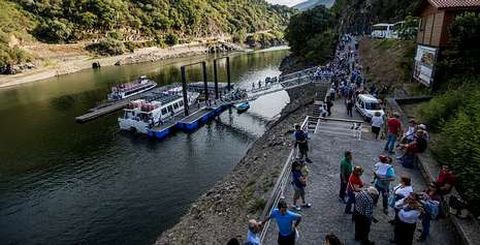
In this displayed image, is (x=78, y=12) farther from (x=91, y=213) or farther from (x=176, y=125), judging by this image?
(x=91, y=213)

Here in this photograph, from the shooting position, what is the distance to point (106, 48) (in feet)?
398

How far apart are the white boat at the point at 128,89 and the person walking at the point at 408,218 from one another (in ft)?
173

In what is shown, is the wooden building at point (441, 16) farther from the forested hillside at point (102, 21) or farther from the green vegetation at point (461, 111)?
the forested hillside at point (102, 21)

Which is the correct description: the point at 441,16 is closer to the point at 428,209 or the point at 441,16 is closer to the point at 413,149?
the point at 413,149

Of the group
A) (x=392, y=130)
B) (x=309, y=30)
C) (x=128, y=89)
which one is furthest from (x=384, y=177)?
(x=309, y=30)

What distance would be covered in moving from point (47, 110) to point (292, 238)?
52910mm

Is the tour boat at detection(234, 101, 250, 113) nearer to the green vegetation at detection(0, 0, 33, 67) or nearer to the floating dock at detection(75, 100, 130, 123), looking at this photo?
the floating dock at detection(75, 100, 130, 123)

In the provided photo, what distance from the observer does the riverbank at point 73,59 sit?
271 feet

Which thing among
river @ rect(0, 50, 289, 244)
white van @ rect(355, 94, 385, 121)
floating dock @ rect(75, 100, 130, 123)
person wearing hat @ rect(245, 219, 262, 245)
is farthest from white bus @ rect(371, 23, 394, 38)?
person wearing hat @ rect(245, 219, 262, 245)

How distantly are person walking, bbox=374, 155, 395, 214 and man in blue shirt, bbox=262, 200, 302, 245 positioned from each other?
4264 millimetres

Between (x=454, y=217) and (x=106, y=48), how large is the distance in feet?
411

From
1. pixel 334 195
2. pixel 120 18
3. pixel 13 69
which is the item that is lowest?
pixel 13 69

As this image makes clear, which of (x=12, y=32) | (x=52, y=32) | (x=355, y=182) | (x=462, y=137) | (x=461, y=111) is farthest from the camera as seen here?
(x=52, y=32)

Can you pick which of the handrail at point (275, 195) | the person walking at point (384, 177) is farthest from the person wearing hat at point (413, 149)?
the handrail at point (275, 195)
